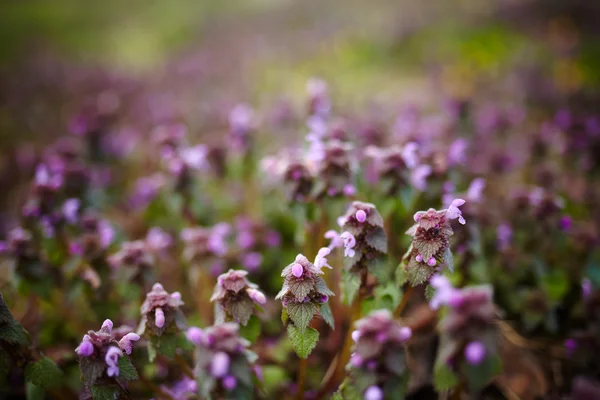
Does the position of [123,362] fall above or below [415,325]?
above

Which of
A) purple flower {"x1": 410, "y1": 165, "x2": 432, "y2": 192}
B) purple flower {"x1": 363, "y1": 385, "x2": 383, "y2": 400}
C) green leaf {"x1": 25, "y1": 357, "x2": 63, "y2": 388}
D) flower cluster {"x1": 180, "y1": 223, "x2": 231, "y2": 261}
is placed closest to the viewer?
purple flower {"x1": 363, "y1": 385, "x2": 383, "y2": 400}

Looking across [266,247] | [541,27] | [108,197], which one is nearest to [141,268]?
[266,247]

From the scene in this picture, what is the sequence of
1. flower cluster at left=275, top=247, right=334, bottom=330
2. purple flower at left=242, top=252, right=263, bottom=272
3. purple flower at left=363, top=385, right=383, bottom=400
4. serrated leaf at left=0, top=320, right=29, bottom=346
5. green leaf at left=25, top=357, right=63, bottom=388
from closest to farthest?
1. purple flower at left=363, top=385, right=383, bottom=400
2. flower cluster at left=275, top=247, right=334, bottom=330
3. serrated leaf at left=0, top=320, right=29, bottom=346
4. green leaf at left=25, top=357, right=63, bottom=388
5. purple flower at left=242, top=252, right=263, bottom=272

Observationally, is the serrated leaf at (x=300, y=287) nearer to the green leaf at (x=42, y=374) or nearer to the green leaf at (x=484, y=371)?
the green leaf at (x=484, y=371)

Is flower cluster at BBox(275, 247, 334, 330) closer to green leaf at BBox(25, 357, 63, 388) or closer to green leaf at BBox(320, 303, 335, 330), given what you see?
green leaf at BBox(320, 303, 335, 330)

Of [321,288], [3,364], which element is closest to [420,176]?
[321,288]

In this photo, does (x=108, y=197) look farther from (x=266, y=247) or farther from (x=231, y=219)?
(x=266, y=247)

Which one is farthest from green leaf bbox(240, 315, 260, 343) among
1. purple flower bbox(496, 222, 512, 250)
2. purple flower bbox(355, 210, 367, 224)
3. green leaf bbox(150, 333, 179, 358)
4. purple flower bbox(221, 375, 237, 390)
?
purple flower bbox(496, 222, 512, 250)
